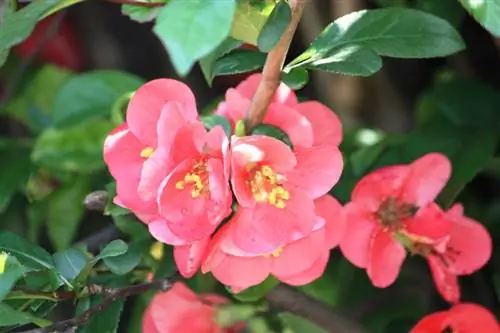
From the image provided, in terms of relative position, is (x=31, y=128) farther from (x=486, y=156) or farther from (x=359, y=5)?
(x=486, y=156)

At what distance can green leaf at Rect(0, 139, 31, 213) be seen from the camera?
87cm

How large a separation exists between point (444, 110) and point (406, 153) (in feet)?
0.31

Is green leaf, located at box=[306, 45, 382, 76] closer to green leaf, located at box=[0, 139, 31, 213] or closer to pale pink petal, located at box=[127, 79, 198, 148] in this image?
pale pink petal, located at box=[127, 79, 198, 148]

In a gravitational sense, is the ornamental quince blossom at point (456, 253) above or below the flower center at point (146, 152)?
below

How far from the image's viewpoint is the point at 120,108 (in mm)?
783

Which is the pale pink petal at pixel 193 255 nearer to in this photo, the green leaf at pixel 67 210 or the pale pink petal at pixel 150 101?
the pale pink petal at pixel 150 101

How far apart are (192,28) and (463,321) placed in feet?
1.17

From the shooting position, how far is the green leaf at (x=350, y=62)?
1.78ft

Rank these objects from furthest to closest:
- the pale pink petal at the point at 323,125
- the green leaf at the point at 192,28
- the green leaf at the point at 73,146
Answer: the green leaf at the point at 73,146 < the pale pink petal at the point at 323,125 < the green leaf at the point at 192,28

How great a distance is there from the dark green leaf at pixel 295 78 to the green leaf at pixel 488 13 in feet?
0.35

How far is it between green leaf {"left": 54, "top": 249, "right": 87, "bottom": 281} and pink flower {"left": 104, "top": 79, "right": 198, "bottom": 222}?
5cm

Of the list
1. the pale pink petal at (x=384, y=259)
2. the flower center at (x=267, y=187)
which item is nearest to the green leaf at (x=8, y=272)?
the flower center at (x=267, y=187)

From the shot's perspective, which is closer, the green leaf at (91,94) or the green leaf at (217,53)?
the green leaf at (217,53)

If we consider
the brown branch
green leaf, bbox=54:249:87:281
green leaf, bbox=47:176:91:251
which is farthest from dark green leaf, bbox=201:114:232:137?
green leaf, bbox=47:176:91:251
